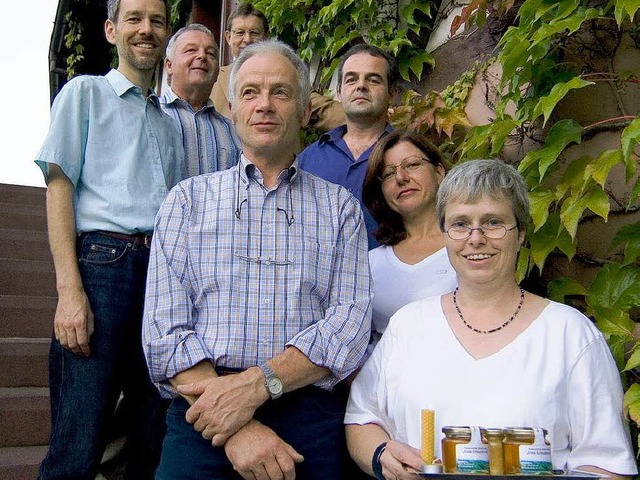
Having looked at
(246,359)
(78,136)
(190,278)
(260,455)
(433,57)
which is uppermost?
(433,57)

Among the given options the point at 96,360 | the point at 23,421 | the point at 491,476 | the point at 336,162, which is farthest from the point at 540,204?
the point at 23,421

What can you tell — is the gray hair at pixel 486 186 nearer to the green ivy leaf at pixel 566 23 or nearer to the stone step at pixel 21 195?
the green ivy leaf at pixel 566 23

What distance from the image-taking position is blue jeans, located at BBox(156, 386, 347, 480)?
1924 mm

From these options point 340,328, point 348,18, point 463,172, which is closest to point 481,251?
point 463,172

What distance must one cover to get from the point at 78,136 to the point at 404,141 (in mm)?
1037

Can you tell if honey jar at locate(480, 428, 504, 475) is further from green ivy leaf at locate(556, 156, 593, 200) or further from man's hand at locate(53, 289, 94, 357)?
man's hand at locate(53, 289, 94, 357)

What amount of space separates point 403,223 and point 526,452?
1227 mm

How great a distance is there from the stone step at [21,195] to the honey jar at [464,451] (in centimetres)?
525

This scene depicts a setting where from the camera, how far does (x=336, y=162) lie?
319 cm

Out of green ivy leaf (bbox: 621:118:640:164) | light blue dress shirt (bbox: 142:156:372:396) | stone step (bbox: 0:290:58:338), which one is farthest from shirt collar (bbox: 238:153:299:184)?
stone step (bbox: 0:290:58:338)

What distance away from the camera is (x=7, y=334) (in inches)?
158

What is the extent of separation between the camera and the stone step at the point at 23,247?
16.4 ft

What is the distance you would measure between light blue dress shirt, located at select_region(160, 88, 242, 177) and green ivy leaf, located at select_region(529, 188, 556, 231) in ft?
3.62

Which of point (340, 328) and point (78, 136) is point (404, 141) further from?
point (78, 136)
